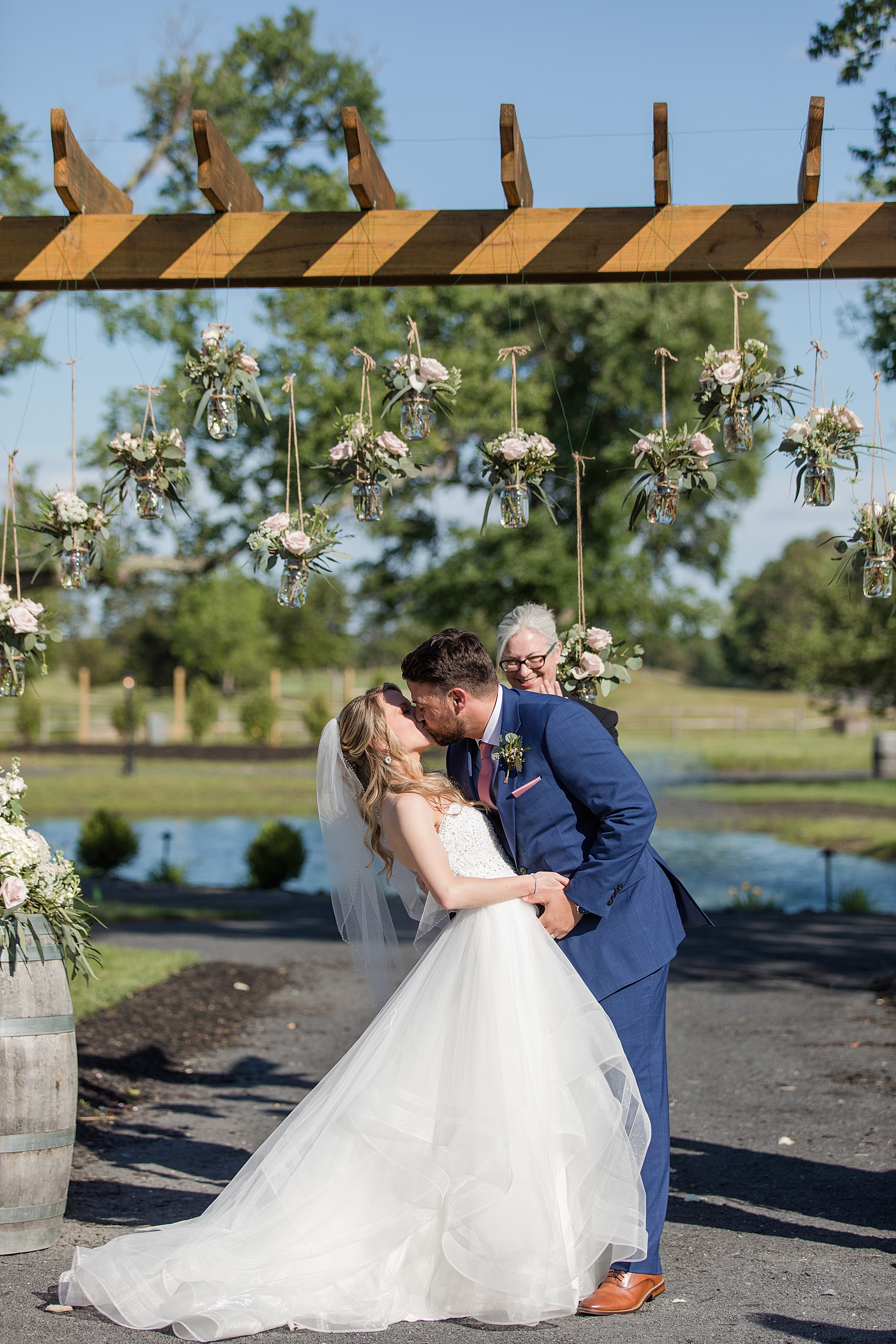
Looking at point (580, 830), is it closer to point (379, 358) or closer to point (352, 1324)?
point (352, 1324)

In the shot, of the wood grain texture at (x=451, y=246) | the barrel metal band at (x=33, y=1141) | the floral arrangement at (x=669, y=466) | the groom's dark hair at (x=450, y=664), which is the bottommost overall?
the barrel metal band at (x=33, y=1141)

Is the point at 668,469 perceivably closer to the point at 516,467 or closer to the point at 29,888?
the point at 516,467

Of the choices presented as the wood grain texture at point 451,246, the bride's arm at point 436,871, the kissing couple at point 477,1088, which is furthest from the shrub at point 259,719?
the bride's arm at point 436,871

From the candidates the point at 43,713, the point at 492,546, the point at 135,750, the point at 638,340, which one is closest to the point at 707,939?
the point at 492,546

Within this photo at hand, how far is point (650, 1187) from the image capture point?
151 inches

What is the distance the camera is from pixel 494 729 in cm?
400

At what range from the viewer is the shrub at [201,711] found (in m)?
40.6

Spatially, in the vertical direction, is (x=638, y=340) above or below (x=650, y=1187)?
above

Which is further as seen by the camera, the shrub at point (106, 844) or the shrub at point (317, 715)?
the shrub at point (317, 715)

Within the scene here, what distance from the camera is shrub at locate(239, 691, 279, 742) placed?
1556 inches

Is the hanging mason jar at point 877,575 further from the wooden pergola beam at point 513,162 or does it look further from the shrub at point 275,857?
the shrub at point 275,857

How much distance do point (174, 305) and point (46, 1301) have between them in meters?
14.6

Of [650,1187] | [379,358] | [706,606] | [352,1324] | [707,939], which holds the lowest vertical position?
[707,939]

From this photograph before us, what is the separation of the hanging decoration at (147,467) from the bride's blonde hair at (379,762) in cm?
174
